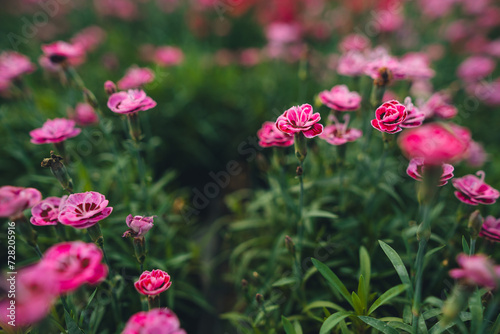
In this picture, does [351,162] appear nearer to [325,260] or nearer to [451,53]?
[325,260]

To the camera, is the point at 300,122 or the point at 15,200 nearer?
the point at 15,200

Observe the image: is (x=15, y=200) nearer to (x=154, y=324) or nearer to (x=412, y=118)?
(x=154, y=324)

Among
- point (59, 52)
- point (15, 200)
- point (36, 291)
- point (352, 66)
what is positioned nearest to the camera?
point (36, 291)

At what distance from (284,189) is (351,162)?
0.55 metres

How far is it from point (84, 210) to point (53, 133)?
0.52m

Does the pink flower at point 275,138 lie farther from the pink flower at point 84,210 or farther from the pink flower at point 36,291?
the pink flower at point 36,291

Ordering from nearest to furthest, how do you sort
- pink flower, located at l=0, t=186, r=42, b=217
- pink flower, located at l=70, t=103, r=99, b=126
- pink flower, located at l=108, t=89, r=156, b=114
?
pink flower, located at l=0, t=186, r=42, b=217, pink flower, located at l=108, t=89, r=156, b=114, pink flower, located at l=70, t=103, r=99, b=126

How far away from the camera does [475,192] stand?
1.09 meters

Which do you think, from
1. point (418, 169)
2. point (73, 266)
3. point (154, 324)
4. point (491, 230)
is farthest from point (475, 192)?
point (73, 266)

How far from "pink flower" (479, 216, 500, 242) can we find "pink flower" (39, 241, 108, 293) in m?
1.21

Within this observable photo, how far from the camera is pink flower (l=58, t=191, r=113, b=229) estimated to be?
873 millimetres

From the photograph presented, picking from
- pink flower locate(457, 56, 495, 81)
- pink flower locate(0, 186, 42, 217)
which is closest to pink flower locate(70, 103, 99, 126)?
pink flower locate(0, 186, 42, 217)

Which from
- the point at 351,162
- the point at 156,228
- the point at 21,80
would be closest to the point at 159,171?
the point at 156,228

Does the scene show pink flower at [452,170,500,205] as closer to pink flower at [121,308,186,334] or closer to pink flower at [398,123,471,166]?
pink flower at [398,123,471,166]
